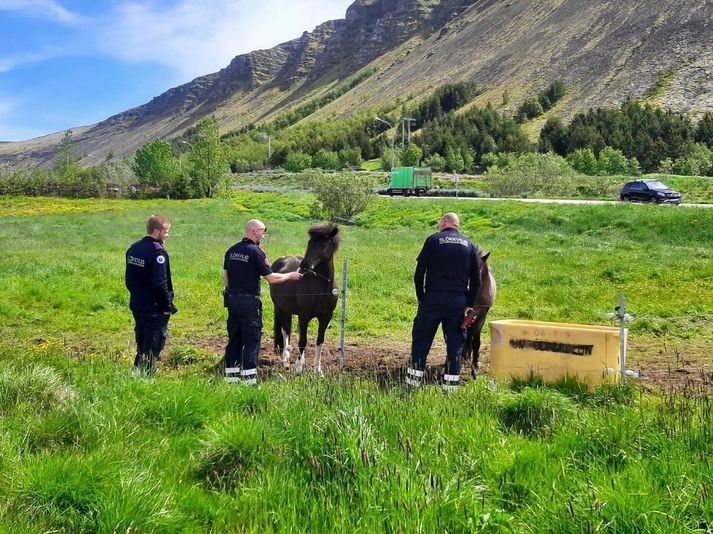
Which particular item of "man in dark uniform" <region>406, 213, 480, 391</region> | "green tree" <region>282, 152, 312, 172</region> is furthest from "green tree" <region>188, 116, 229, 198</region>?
"man in dark uniform" <region>406, 213, 480, 391</region>

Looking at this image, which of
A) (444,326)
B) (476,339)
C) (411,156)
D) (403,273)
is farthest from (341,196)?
(411,156)

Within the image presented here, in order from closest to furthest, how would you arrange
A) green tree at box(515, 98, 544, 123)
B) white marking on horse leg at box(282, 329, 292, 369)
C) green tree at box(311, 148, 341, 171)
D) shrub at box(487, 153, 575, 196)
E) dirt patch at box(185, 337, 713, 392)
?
1. dirt patch at box(185, 337, 713, 392)
2. white marking on horse leg at box(282, 329, 292, 369)
3. shrub at box(487, 153, 575, 196)
4. green tree at box(515, 98, 544, 123)
5. green tree at box(311, 148, 341, 171)

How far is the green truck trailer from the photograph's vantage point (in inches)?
2440

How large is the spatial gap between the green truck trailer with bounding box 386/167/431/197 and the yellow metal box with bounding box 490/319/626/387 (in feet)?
179

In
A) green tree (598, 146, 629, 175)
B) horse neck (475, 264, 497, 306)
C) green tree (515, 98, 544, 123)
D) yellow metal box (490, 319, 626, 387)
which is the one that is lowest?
yellow metal box (490, 319, 626, 387)

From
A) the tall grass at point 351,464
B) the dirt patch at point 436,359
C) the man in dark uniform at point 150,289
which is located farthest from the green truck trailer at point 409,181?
the tall grass at point 351,464

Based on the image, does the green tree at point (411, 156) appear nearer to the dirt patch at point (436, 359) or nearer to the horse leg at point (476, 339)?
the dirt patch at point (436, 359)

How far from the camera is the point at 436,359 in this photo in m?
10.1

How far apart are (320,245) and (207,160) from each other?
72413 millimetres

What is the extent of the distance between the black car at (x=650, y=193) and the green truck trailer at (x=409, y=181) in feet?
84.7

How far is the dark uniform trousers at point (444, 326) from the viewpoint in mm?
7578

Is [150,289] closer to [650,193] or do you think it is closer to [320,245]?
[320,245]

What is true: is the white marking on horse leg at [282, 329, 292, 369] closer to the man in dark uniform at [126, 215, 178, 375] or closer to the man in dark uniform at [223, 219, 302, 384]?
the man in dark uniform at [223, 219, 302, 384]

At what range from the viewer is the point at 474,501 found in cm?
378
